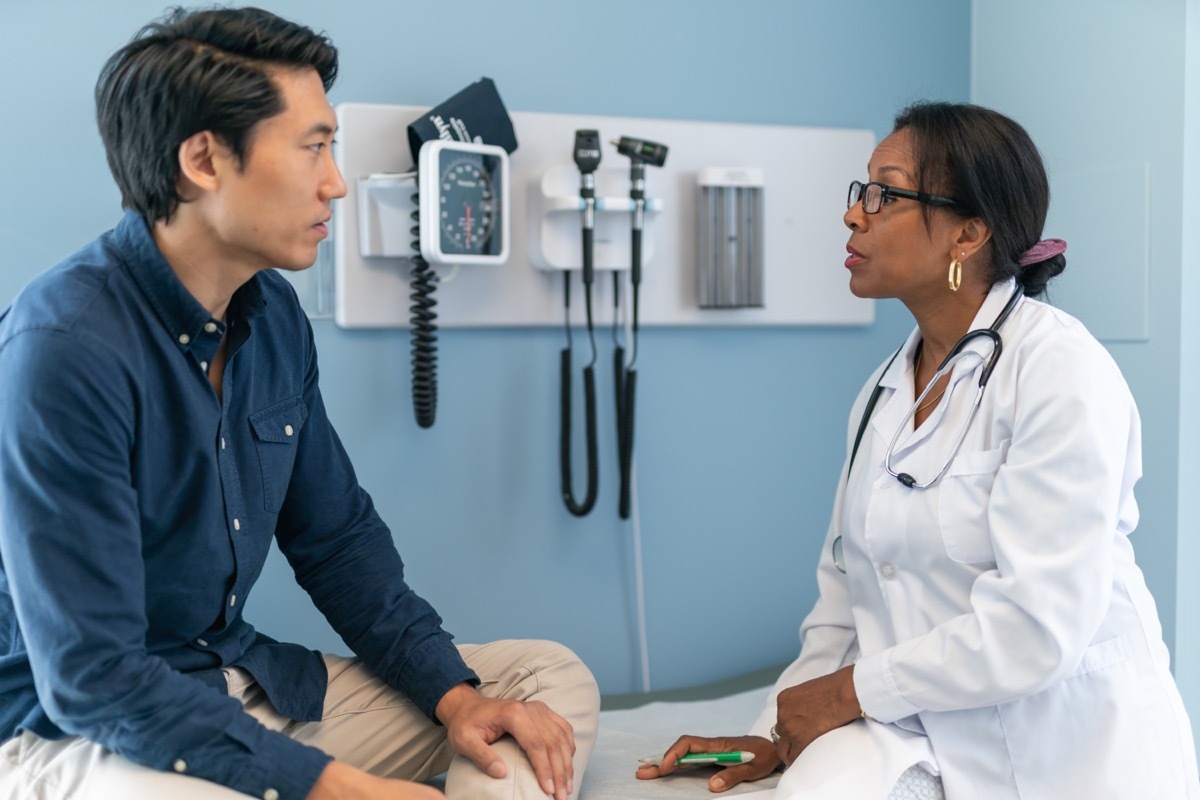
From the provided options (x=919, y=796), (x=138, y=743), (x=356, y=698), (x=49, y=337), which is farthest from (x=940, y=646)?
(x=49, y=337)

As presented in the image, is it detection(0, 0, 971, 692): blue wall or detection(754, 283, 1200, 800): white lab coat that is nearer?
detection(754, 283, 1200, 800): white lab coat

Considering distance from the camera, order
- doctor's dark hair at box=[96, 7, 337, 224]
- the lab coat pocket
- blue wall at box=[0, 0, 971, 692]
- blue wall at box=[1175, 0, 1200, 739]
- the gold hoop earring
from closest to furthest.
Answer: doctor's dark hair at box=[96, 7, 337, 224]
the lab coat pocket
the gold hoop earring
blue wall at box=[0, 0, 971, 692]
blue wall at box=[1175, 0, 1200, 739]

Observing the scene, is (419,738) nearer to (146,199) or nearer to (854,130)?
(146,199)

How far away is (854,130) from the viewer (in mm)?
2143

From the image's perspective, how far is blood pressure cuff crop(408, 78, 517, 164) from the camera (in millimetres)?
1737

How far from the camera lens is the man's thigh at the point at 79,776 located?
1051mm

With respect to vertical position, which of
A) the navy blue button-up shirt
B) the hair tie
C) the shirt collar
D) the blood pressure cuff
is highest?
the blood pressure cuff

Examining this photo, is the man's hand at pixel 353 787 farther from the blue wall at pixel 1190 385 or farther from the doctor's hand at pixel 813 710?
Answer: the blue wall at pixel 1190 385

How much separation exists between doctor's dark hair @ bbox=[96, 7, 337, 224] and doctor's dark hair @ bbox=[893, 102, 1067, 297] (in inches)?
30.3

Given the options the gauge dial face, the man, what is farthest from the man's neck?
the gauge dial face

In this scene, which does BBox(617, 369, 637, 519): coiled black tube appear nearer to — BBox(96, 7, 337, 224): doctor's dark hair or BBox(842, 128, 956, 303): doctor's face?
BBox(842, 128, 956, 303): doctor's face

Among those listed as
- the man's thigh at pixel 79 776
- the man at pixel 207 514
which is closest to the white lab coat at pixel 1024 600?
the man at pixel 207 514

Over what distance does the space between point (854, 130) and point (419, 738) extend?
139 cm

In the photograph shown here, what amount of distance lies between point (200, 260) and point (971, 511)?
90cm
